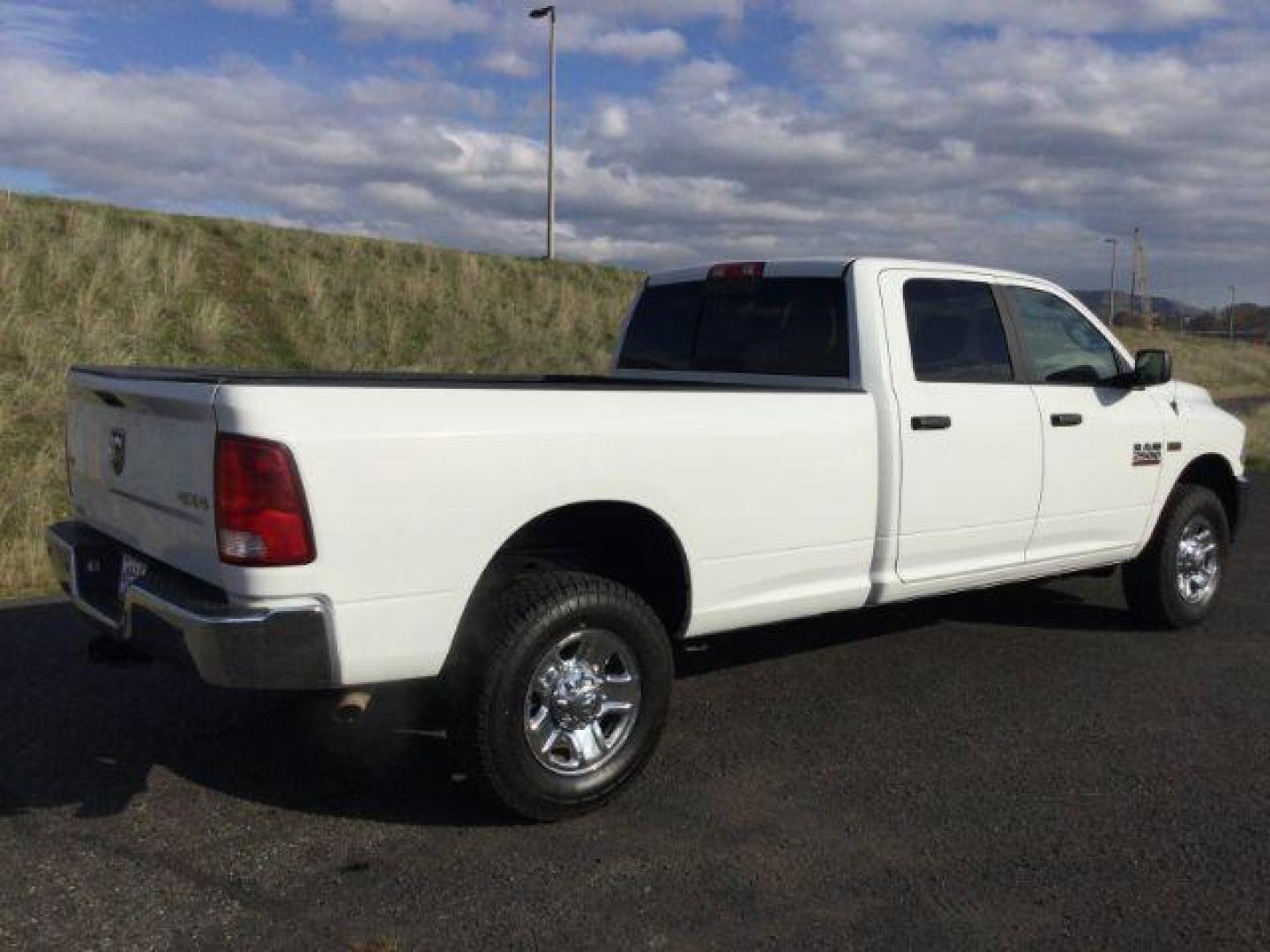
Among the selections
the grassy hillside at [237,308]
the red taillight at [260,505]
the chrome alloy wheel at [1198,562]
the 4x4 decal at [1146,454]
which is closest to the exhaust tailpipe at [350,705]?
the red taillight at [260,505]

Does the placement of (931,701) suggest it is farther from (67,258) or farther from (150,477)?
(67,258)

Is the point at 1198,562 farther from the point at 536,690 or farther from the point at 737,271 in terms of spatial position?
the point at 536,690

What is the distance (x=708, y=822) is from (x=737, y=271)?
8.91 ft

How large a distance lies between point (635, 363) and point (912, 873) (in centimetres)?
325

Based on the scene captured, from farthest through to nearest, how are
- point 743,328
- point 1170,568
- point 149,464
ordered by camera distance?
point 1170,568
point 743,328
point 149,464

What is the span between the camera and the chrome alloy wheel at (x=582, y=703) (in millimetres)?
4059

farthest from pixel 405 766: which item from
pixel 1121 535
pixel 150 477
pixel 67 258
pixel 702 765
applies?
pixel 67 258

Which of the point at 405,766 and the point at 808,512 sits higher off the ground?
the point at 808,512

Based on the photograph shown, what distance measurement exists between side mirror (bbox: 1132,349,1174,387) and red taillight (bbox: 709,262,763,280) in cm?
197

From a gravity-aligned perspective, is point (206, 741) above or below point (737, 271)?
below

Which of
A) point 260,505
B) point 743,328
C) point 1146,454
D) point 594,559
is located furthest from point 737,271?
point 260,505

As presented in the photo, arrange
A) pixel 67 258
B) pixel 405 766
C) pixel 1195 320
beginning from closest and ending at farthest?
pixel 405 766, pixel 67 258, pixel 1195 320

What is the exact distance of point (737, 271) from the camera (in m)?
5.78

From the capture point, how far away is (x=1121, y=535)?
20.5 feet
